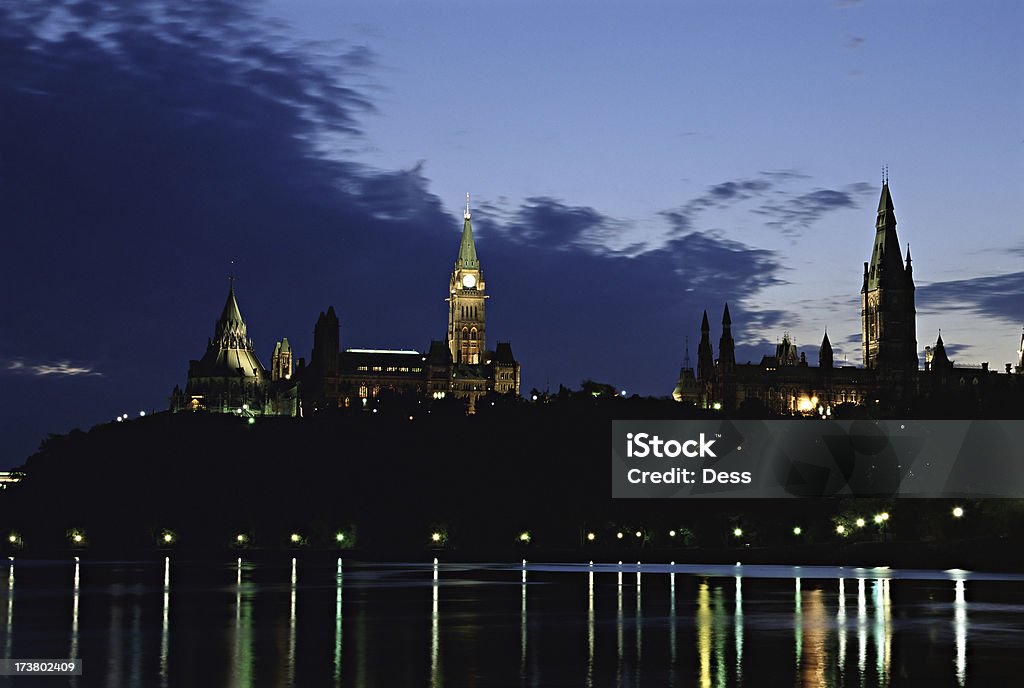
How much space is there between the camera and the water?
105ft

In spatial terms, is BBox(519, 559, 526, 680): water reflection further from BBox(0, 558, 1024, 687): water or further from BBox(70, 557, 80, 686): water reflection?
BBox(70, 557, 80, 686): water reflection

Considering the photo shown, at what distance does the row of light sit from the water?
73.2 ft

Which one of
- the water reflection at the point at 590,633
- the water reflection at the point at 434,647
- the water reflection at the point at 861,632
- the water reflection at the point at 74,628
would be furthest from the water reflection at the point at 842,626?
the water reflection at the point at 74,628

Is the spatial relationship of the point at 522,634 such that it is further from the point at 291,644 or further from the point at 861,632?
the point at 861,632

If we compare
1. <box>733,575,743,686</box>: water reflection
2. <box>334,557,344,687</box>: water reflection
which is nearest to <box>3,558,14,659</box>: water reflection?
<box>334,557,344,687</box>: water reflection

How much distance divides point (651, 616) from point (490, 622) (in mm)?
5945

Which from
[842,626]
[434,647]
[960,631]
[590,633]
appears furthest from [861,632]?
[434,647]

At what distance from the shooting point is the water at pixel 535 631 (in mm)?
32062

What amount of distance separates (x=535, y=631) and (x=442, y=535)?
9634 centimetres

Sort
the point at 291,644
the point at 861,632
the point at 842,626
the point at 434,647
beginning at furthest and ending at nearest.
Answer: the point at 842,626 < the point at 861,632 < the point at 291,644 < the point at 434,647

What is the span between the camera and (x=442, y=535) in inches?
5463

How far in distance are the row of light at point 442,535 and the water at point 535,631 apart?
22.3 meters

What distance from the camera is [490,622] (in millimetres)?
46781

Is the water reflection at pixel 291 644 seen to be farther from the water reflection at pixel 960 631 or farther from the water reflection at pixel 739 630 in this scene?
the water reflection at pixel 960 631
